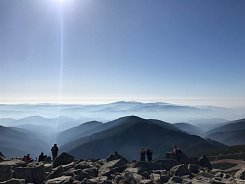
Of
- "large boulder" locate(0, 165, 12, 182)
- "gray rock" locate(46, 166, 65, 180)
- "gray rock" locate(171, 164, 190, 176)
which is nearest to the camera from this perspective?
"large boulder" locate(0, 165, 12, 182)

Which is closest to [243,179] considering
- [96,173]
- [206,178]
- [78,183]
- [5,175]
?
[206,178]

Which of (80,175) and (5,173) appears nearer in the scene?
(5,173)

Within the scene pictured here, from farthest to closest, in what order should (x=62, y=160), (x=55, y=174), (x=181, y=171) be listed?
(x=62, y=160) < (x=181, y=171) < (x=55, y=174)

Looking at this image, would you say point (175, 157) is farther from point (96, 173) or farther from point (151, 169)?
point (96, 173)

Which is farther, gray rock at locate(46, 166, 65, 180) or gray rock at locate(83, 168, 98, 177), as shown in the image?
gray rock at locate(83, 168, 98, 177)

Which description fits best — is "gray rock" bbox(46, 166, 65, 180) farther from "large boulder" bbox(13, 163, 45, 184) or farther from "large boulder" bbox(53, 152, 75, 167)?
"large boulder" bbox(53, 152, 75, 167)

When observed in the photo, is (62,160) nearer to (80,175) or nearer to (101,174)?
(101,174)

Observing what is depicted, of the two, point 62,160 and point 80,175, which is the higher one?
point 80,175

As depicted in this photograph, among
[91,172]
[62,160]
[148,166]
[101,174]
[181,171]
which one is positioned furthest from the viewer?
[62,160]

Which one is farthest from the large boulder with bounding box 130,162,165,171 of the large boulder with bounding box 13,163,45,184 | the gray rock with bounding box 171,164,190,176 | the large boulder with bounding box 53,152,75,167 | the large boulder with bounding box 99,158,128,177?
the large boulder with bounding box 13,163,45,184

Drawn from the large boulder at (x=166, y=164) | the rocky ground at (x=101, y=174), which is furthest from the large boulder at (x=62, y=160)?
the large boulder at (x=166, y=164)

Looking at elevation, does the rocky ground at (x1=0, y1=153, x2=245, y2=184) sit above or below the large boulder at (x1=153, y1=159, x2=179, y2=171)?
above

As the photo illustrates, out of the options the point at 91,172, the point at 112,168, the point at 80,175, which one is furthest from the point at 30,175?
the point at 112,168

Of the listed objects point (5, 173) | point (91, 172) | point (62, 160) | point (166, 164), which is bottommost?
point (166, 164)
